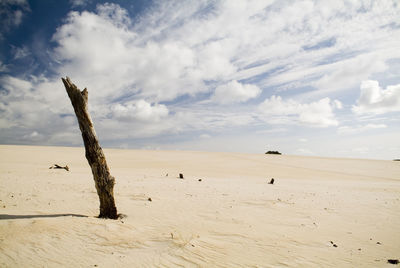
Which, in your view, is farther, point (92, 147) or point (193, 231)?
point (92, 147)

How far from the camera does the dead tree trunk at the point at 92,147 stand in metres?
6.20

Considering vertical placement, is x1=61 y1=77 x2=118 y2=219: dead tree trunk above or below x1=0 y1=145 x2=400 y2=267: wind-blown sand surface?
above

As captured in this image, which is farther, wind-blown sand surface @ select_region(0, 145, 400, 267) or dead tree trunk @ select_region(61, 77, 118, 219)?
dead tree trunk @ select_region(61, 77, 118, 219)

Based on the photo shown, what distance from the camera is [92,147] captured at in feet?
20.4

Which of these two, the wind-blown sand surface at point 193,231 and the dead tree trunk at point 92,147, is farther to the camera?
the dead tree trunk at point 92,147

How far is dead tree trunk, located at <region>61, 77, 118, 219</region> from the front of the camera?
6199 millimetres

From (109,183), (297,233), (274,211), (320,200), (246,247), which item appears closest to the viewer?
(246,247)

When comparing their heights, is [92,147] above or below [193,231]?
above

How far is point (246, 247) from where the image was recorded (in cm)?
498

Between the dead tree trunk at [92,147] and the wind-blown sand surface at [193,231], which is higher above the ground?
the dead tree trunk at [92,147]

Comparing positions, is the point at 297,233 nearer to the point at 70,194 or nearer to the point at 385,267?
the point at 385,267

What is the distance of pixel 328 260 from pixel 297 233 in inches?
54.1

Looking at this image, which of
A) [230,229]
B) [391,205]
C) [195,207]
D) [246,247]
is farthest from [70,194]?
[391,205]

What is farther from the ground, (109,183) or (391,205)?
(109,183)
